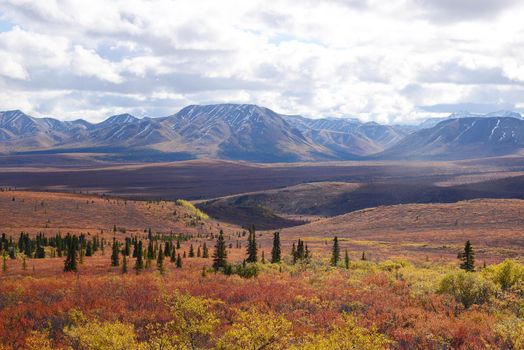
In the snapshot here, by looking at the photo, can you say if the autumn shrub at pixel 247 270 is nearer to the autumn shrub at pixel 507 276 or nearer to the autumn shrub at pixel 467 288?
the autumn shrub at pixel 467 288

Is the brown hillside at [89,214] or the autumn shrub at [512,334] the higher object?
the autumn shrub at [512,334]

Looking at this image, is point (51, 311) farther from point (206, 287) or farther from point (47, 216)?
point (47, 216)

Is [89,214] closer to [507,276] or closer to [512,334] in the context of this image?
[507,276]

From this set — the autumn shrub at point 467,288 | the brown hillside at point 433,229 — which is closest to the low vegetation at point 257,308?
the autumn shrub at point 467,288

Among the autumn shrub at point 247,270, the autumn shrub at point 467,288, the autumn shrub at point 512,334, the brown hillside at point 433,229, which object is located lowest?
the brown hillside at point 433,229

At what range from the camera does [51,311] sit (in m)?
20.9

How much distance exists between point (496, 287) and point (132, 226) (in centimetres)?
7768

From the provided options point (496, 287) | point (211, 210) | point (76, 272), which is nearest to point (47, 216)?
point (211, 210)

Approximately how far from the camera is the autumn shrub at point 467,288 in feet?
79.4

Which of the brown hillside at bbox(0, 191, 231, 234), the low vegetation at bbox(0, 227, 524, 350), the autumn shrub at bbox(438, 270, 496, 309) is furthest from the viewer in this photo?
the brown hillside at bbox(0, 191, 231, 234)

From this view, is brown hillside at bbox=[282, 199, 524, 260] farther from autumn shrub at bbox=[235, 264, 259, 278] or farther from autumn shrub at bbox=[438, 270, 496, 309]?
autumn shrub at bbox=[438, 270, 496, 309]

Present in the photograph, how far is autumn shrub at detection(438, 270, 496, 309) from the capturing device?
79.4 ft

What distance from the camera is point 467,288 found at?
966 inches

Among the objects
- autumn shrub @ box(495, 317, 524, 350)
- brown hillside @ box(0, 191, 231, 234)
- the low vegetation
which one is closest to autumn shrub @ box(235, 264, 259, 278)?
the low vegetation
